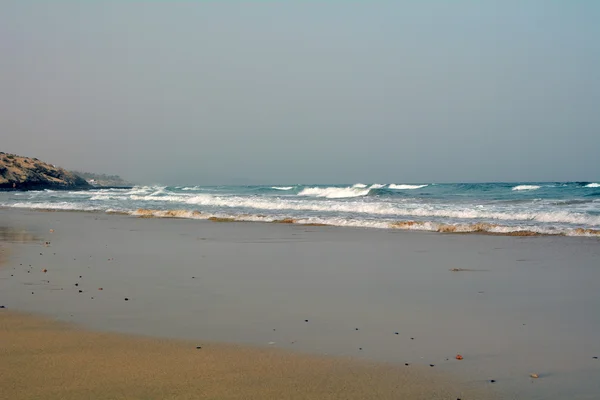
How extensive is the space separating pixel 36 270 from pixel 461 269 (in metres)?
5.91

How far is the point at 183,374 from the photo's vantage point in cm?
361

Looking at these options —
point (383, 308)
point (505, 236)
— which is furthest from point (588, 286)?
point (505, 236)

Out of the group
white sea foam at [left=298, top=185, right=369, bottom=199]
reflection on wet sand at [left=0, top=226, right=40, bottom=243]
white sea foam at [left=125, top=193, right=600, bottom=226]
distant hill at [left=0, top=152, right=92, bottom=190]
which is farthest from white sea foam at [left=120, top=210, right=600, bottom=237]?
distant hill at [left=0, top=152, right=92, bottom=190]

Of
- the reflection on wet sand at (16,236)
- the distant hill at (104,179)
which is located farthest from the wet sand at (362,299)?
the distant hill at (104,179)

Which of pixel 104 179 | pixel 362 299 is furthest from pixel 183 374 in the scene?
pixel 104 179

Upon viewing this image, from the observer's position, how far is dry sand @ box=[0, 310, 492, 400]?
10.8 feet

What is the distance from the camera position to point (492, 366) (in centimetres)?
383

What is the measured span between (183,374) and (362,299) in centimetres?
276

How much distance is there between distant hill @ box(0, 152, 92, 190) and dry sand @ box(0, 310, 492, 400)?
200 ft

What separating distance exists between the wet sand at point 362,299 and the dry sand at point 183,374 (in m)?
0.23

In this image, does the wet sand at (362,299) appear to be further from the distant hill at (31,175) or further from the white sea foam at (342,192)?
the distant hill at (31,175)

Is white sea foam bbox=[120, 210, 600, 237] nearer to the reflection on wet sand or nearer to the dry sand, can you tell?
the reflection on wet sand

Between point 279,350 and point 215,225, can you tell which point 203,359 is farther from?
point 215,225

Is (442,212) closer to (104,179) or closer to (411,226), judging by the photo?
(411,226)
